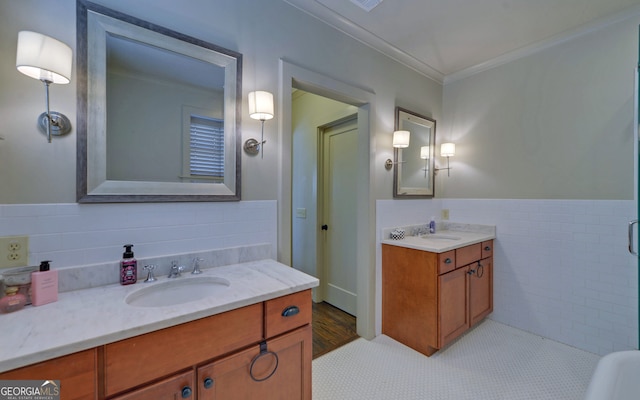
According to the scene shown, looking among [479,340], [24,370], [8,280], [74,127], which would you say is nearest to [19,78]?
[74,127]

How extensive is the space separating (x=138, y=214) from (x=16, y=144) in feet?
1.70

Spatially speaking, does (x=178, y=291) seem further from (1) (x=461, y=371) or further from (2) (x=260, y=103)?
(1) (x=461, y=371)

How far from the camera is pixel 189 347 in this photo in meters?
0.98

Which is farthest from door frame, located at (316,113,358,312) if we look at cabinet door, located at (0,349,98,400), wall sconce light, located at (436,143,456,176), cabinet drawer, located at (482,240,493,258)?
cabinet door, located at (0,349,98,400)

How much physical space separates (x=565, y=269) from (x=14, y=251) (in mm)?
3655

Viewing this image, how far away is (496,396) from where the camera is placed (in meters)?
1.70

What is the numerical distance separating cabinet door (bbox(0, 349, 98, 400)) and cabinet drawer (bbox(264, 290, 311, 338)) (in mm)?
581

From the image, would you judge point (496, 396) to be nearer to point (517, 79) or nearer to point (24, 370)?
point (24, 370)

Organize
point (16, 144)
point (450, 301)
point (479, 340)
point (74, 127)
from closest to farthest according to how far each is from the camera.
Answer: point (16, 144), point (74, 127), point (450, 301), point (479, 340)

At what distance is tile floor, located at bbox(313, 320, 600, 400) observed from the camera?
1733mm

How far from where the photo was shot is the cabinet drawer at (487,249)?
259cm

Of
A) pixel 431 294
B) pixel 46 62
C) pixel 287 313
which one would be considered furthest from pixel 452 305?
pixel 46 62

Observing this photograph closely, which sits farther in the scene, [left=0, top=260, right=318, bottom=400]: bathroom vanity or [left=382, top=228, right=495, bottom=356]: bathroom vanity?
[left=382, top=228, right=495, bottom=356]: bathroom vanity

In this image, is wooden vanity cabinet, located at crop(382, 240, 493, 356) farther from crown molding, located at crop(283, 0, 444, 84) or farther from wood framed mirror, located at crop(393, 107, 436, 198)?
crown molding, located at crop(283, 0, 444, 84)
